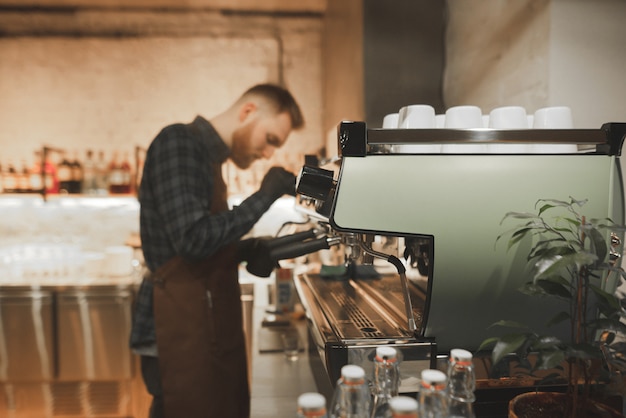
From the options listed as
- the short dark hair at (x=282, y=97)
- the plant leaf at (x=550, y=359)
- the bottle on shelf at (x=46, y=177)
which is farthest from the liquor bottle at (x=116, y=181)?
the plant leaf at (x=550, y=359)

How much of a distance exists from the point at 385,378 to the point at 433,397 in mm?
121

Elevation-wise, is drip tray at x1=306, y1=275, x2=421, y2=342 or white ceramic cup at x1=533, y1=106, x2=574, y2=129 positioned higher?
white ceramic cup at x1=533, y1=106, x2=574, y2=129

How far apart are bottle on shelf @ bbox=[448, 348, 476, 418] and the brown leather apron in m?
1.10

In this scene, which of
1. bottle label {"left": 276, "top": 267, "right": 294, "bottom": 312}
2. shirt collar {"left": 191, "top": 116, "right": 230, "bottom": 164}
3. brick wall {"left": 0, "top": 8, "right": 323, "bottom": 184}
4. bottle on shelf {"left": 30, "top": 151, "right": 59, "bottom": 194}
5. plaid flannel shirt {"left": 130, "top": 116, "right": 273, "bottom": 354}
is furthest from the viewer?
brick wall {"left": 0, "top": 8, "right": 323, "bottom": 184}

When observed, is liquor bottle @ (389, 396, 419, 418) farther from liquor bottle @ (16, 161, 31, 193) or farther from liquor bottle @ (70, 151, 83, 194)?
liquor bottle @ (16, 161, 31, 193)

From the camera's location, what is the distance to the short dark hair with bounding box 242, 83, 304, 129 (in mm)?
3614

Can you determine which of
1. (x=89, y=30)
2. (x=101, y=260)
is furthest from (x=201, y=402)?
(x=89, y=30)

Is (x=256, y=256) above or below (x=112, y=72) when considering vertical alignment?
below

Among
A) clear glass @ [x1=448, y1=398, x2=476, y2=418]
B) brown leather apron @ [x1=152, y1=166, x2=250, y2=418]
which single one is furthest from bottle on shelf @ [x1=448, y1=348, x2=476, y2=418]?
brown leather apron @ [x1=152, y1=166, x2=250, y2=418]

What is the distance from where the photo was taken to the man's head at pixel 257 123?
141 inches

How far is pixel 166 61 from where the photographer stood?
3.54 meters

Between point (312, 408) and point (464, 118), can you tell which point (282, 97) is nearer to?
point (464, 118)

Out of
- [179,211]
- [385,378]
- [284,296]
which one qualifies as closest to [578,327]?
[385,378]

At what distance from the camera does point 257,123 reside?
12.6ft
